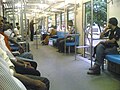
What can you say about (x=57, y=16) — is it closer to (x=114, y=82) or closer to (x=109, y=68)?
(x=109, y=68)

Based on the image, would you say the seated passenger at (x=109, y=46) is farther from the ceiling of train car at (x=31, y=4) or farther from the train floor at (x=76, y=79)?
the ceiling of train car at (x=31, y=4)

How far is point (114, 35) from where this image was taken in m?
4.73

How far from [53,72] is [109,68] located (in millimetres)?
1345

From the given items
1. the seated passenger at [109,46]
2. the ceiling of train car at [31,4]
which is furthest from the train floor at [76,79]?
the ceiling of train car at [31,4]

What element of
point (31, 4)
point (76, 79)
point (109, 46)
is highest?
point (31, 4)

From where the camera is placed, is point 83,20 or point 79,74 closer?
point 79,74

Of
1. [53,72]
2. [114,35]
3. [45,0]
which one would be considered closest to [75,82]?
[53,72]

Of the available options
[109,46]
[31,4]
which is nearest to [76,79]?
[109,46]

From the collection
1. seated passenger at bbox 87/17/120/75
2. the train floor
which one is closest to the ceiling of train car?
the train floor

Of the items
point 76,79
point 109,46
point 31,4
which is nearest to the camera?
point 76,79

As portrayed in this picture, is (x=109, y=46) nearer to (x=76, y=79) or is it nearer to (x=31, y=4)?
(x=76, y=79)

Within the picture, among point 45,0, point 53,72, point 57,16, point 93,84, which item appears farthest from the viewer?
point 57,16

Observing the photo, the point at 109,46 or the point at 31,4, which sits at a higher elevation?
the point at 31,4

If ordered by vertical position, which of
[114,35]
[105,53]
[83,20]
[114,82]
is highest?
[83,20]
